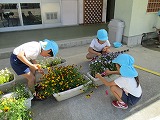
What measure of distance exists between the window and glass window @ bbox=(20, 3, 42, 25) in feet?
12.3

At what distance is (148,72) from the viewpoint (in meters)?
2.76

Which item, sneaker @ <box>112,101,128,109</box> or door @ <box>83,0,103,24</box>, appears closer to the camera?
sneaker @ <box>112,101,128,109</box>

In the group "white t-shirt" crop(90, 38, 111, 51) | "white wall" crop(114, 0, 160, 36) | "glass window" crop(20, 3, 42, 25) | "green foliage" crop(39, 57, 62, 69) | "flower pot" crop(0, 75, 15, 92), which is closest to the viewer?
"flower pot" crop(0, 75, 15, 92)

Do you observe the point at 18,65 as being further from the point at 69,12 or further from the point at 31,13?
the point at 69,12

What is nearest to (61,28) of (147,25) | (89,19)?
(89,19)

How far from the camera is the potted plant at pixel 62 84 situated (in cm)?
188

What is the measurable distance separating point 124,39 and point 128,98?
284 cm

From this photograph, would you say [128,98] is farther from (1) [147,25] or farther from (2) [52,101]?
(1) [147,25]

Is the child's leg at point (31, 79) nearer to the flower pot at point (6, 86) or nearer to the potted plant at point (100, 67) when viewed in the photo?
the flower pot at point (6, 86)

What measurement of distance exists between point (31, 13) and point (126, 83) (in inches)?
187

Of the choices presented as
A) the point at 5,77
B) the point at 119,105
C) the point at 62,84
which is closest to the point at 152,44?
the point at 119,105

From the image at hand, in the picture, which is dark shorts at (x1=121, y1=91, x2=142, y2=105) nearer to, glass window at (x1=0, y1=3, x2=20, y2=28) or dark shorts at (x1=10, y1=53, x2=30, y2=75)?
dark shorts at (x1=10, y1=53, x2=30, y2=75)

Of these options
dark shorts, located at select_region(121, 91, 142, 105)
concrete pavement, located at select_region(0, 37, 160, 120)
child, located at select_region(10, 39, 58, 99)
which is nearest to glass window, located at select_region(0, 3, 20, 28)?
concrete pavement, located at select_region(0, 37, 160, 120)

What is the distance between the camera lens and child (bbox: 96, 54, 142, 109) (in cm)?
158
